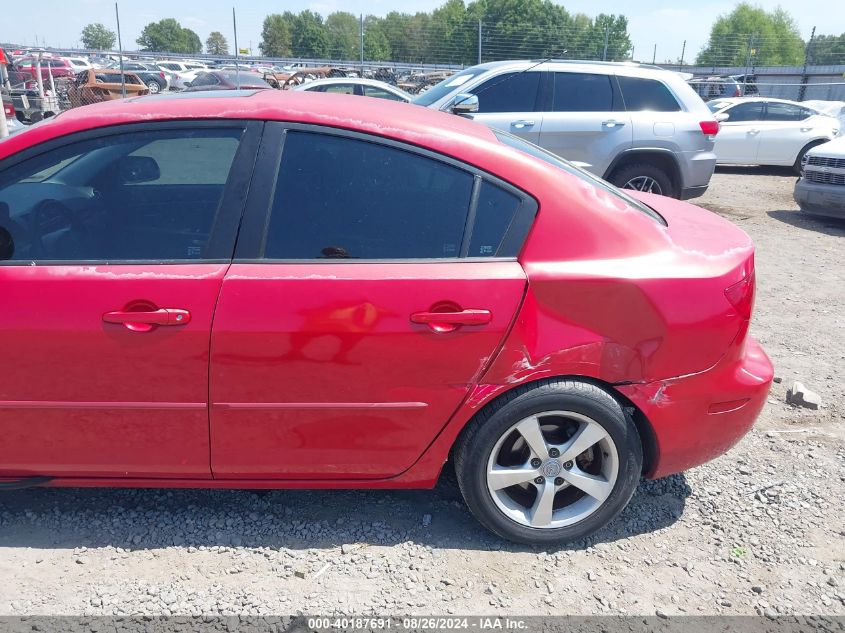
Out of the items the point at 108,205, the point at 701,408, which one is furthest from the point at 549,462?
the point at 108,205

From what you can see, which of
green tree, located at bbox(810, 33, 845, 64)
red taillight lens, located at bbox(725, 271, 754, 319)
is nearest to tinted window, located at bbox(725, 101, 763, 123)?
red taillight lens, located at bbox(725, 271, 754, 319)

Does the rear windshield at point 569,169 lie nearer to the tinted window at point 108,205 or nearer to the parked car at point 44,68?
the tinted window at point 108,205

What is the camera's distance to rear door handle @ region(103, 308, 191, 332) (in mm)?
2402

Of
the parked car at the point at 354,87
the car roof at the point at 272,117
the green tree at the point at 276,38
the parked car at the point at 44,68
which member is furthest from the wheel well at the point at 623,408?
the green tree at the point at 276,38

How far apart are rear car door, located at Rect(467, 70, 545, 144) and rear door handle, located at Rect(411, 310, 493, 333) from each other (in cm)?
580

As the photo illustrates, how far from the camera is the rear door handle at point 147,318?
2402 mm

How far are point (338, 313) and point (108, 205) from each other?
1.01 m

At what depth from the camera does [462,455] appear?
267 centimetres

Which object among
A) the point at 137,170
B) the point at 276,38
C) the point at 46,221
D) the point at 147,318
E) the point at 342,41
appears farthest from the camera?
the point at 276,38

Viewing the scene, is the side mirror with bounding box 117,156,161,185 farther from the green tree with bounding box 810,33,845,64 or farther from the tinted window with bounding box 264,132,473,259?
the green tree with bounding box 810,33,845,64

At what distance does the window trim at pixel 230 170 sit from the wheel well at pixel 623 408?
1086 millimetres

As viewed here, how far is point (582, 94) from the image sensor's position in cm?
800

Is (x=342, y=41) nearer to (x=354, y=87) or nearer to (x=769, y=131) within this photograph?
(x=354, y=87)

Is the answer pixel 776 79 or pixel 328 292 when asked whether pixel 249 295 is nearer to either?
pixel 328 292
